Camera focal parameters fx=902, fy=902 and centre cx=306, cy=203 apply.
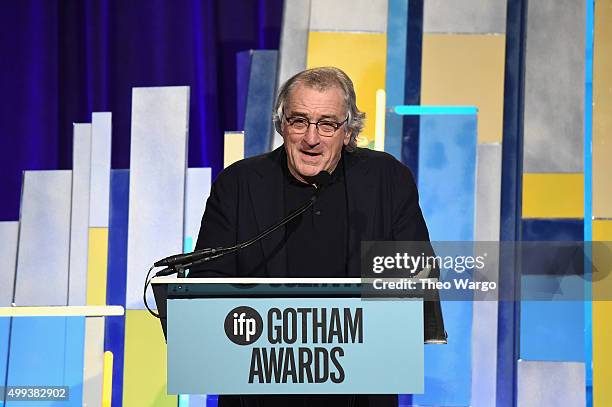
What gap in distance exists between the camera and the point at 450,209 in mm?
3398

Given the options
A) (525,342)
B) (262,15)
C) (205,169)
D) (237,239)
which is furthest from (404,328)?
(262,15)

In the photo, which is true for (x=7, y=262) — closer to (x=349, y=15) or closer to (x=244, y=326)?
(x=349, y=15)

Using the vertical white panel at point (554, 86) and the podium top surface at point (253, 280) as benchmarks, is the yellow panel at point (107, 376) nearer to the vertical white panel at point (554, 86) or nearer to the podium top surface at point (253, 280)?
the podium top surface at point (253, 280)

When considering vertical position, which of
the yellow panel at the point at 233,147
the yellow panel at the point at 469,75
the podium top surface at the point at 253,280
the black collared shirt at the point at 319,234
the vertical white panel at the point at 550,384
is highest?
the yellow panel at the point at 469,75

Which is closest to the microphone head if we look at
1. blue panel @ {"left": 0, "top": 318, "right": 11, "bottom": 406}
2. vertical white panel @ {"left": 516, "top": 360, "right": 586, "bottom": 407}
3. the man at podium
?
the man at podium

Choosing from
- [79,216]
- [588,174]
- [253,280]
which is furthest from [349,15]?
[253,280]

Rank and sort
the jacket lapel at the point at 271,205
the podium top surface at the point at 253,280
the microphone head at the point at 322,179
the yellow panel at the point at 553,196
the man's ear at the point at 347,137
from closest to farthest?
1. the podium top surface at the point at 253,280
2. the microphone head at the point at 322,179
3. the jacket lapel at the point at 271,205
4. the man's ear at the point at 347,137
5. the yellow panel at the point at 553,196

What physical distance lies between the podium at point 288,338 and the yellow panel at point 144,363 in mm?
1957

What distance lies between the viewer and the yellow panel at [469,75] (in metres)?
3.50

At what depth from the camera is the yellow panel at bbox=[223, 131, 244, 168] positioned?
353 centimetres

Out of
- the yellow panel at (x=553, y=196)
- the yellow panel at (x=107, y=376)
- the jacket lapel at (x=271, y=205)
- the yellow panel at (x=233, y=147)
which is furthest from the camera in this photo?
the yellow panel at (x=233, y=147)

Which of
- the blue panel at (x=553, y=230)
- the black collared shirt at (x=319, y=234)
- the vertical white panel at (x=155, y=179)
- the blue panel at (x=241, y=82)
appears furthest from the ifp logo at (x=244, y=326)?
the blue panel at (x=241, y=82)

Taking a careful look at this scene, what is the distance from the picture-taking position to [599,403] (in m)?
3.35

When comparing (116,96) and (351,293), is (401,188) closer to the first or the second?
(351,293)
